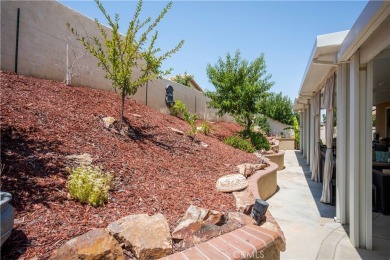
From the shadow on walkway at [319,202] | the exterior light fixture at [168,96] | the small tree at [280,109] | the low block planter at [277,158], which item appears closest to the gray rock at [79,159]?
the shadow on walkway at [319,202]

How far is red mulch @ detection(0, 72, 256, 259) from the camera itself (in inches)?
90.5

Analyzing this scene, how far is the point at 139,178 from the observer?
11.9 feet

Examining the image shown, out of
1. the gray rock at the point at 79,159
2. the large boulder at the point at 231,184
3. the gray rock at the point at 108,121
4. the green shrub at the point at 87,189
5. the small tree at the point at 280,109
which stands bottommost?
the large boulder at the point at 231,184

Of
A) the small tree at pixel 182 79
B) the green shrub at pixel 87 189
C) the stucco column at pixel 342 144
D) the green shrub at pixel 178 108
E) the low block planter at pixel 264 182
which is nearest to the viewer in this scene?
the green shrub at pixel 87 189

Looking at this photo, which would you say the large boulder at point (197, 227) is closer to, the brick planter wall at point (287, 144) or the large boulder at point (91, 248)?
the large boulder at point (91, 248)

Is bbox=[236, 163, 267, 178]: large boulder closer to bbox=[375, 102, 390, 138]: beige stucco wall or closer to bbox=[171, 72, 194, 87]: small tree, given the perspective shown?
bbox=[375, 102, 390, 138]: beige stucco wall

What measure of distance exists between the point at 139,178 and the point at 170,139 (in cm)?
257

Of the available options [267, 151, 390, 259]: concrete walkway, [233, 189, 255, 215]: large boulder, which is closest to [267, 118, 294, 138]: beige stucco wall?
[267, 151, 390, 259]: concrete walkway

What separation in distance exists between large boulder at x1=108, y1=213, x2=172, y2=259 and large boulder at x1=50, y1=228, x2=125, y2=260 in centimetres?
13

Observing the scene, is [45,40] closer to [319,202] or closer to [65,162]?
[65,162]

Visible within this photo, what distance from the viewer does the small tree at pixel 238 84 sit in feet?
35.8

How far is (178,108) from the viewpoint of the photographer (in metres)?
10.5

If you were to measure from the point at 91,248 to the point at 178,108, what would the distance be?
8.79 metres

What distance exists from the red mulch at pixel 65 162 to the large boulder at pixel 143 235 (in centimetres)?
23
